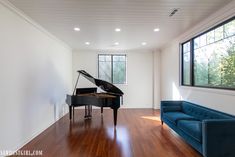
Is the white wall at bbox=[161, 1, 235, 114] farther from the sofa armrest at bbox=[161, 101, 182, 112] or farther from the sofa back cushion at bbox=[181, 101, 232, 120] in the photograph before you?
the sofa armrest at bbox=[161, 101, 182, 112]

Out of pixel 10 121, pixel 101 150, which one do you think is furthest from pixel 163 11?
pixel 10 121

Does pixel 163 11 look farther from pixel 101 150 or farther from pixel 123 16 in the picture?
pixel 101 150

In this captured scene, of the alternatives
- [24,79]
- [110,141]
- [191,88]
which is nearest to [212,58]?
[191,88]

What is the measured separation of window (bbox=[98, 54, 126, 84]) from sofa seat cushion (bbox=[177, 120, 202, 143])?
16.5 ft

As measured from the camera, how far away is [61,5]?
341 cm

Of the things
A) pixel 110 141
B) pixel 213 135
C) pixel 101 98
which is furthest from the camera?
pixel 101 98

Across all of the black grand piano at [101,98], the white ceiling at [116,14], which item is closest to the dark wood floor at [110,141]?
the black grand piano at [101,98]

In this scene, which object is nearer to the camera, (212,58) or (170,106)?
(212,58)

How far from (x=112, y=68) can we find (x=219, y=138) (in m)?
6.34

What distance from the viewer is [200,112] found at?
4.30 metres

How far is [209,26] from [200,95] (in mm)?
1627

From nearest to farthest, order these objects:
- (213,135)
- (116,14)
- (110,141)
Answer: (213,135)
(116,14)
(110,141)

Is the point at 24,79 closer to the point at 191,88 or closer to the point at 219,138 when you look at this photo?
the point at 219,138

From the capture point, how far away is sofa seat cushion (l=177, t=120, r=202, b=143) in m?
3.20
